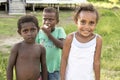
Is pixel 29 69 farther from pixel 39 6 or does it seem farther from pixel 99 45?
pixel 39 6

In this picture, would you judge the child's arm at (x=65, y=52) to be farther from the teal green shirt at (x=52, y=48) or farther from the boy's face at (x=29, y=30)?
the teal green shirt at (x=52, y=48)

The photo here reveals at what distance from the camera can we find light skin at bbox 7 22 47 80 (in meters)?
3.22

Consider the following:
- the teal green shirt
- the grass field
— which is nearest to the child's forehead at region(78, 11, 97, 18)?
the teal green shirt

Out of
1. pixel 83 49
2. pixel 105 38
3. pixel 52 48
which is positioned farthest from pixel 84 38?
pixel 105 38

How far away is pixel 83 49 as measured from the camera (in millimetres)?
3012

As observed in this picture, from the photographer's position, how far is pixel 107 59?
25.6 feet

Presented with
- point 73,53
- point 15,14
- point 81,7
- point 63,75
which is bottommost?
point 15,14

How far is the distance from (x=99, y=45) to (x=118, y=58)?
5142 millimetres

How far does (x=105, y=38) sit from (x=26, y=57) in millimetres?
7487

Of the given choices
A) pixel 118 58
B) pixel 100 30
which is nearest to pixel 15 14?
pixel 100 30

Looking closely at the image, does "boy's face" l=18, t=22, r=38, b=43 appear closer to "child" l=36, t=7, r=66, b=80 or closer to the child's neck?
"child" l=36, t=7, r=66, b=80

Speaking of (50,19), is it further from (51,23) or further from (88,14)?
(88,14)

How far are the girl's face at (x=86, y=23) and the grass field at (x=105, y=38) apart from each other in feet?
8.74

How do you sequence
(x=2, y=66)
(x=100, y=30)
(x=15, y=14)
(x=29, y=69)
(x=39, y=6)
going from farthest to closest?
(x=39, y=6), (x=15, y=14), (x=100, y=30), (x=2, y=66), (x=29, y=69)
